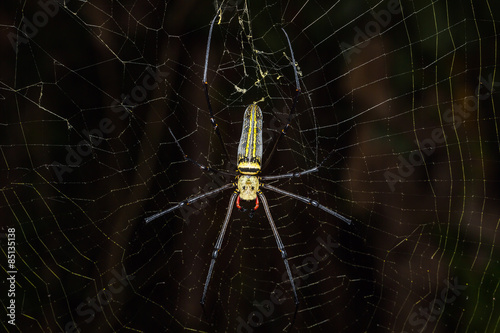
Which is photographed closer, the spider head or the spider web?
the spider head

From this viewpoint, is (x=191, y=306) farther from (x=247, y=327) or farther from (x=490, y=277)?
(x=490, y=277)

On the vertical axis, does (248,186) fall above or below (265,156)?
below

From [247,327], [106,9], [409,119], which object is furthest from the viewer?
[247,327]

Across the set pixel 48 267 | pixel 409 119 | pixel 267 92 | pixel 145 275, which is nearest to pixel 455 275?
pixel 409 119

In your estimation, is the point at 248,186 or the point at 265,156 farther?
the point at 265,156
